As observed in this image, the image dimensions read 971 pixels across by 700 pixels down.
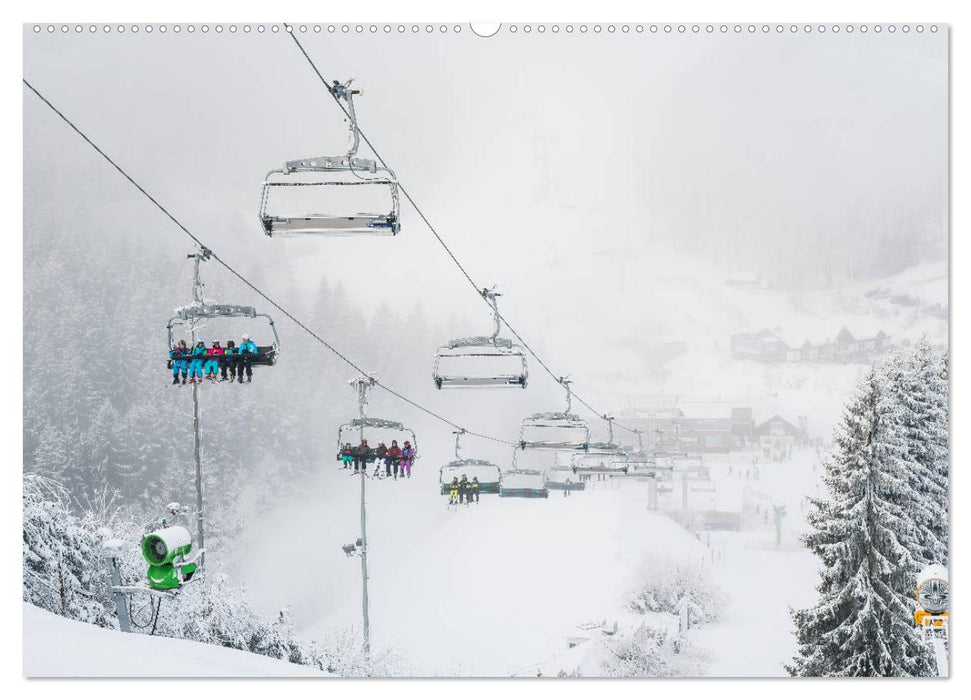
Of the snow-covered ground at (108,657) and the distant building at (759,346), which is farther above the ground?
the distant building at (759,346)

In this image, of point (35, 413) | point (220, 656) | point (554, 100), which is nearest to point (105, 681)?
point (220, 656)

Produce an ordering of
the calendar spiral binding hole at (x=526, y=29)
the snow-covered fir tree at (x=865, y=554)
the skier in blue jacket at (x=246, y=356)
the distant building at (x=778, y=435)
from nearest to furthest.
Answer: the skier in blue jacket at (x=246, y=356), the calendar spiral binding hole at (x=526, y=29), the snow-covered fir tree at (x=865, y=554), the distant building at (x=778, y=435)

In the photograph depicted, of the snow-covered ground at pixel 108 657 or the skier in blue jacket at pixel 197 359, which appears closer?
the skier in blue jacket at pixel 197 359

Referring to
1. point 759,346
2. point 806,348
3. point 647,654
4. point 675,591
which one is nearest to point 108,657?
point 647,654

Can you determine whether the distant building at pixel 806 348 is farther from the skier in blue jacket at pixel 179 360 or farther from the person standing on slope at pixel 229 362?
the skier in blue jacket at pixel 179 360

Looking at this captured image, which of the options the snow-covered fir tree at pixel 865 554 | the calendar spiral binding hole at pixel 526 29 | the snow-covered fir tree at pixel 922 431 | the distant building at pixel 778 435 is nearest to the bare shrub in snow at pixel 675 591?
the snow-covered fir tree at pixel 865 554

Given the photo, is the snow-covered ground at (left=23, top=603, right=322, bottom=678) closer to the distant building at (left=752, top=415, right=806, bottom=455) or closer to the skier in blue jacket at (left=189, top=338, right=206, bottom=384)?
the skier in blue jacket at (left=189, top=338, right=206, bottom=384)

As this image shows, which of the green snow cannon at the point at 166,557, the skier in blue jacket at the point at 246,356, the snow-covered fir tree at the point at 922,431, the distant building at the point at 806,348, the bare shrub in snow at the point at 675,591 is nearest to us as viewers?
the skier in blue jacket at the point at 246,356

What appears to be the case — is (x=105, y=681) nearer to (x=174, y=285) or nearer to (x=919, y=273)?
(x=174, y=285)
